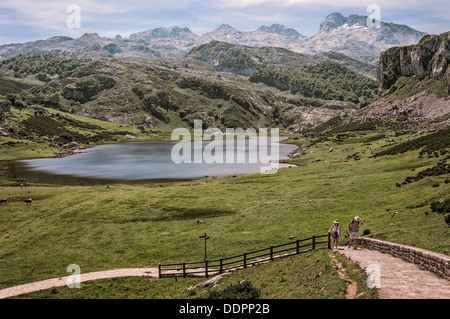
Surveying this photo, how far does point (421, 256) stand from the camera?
24469 millimetres

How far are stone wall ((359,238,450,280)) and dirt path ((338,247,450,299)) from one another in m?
0.39

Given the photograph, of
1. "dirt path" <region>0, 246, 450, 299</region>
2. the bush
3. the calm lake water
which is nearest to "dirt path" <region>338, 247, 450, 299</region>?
"dirt path" <region>0, 246, 450, 299</region>

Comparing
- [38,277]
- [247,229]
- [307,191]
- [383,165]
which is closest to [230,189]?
[307,191]

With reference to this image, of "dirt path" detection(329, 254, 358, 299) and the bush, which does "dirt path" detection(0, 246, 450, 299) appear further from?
the bush

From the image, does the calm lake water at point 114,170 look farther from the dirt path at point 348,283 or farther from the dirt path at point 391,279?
the dirt path at point 348,283

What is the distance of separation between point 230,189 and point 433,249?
5832cm

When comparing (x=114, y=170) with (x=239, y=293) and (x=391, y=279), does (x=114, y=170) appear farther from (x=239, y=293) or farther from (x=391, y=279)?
(x=391, y=279)

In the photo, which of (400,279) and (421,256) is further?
(421,256)

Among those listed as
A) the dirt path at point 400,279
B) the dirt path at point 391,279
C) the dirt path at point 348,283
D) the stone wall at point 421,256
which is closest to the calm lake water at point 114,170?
the dirt path at point 391,279

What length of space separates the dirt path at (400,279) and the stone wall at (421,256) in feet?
1.29

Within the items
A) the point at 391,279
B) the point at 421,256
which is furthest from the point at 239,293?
the point at 421,256

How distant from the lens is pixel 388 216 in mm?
44500

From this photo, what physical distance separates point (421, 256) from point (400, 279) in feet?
13.8
